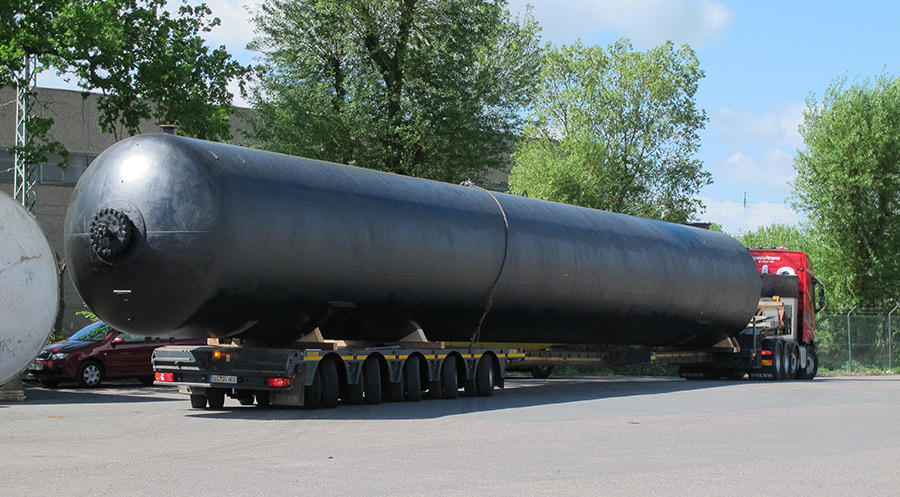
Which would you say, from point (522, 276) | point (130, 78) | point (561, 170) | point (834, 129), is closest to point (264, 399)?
point (522, 276)

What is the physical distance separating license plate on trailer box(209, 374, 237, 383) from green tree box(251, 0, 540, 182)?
17.2 meters

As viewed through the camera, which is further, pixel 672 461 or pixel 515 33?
pixel 515 33

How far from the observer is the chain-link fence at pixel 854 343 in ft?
131

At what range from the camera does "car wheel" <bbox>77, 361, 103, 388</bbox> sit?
22609mm

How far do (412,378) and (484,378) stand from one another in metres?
2.11

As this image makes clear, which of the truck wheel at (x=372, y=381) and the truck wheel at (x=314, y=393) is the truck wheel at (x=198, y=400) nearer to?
the truck wheel at (x=314, y=393)

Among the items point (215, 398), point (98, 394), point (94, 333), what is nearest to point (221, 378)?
point (215, 398)

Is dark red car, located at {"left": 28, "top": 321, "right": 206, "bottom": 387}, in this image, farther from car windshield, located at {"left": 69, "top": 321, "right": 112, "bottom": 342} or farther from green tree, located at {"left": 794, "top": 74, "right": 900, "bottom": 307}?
green tree, located at {"left": 794, "top": 74, "right": 900, "bottom": 307}

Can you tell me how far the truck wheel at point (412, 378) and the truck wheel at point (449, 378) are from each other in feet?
2.73

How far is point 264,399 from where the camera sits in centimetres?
1667

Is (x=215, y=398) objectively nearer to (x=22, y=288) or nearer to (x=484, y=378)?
(x=22, y=288)

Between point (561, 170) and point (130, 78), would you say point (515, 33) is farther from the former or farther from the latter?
point (130, 78)

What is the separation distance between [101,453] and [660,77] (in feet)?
129

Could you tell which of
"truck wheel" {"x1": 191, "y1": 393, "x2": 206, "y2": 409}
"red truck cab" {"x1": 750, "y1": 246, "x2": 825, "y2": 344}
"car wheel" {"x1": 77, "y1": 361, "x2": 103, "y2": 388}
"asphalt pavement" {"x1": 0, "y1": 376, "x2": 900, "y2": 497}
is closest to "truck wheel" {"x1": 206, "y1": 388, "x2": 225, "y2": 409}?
"truck wheel" {"x1": 191, "y1": 393, "x2": 206, "y2": 409}
